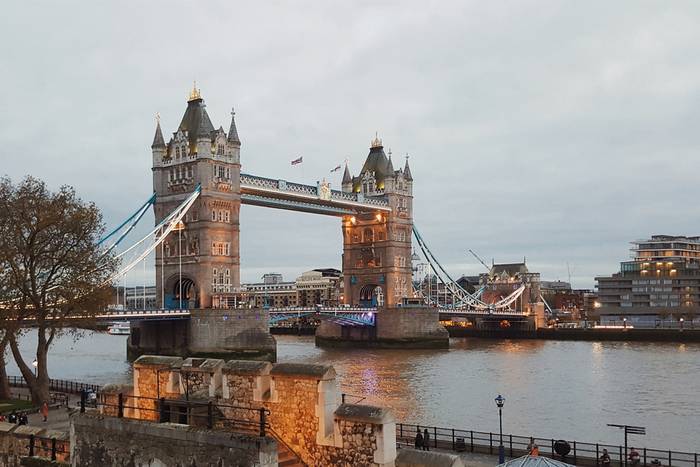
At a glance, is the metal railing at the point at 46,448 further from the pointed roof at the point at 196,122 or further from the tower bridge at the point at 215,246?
the pointed roof at the point at 196,122

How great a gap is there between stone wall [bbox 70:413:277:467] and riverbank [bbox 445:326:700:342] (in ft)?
330

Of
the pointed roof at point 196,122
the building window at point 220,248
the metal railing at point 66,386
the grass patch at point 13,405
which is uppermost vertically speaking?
the pointed roof at point 196,122

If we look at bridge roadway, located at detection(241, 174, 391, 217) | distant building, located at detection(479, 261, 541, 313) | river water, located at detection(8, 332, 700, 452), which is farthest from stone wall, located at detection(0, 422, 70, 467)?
distant building, located at detection(479, 261, 541, 313)

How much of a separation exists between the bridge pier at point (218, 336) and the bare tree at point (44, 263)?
33801 mm

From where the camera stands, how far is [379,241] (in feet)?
359

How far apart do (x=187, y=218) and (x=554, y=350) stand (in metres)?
44.8

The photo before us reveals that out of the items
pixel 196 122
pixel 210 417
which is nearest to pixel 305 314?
pixel 196 122

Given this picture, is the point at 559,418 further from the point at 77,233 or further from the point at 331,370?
the point at 331,370

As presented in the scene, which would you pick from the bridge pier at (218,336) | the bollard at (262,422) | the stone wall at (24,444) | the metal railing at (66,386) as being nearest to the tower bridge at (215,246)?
the bridge pier at (218,336)

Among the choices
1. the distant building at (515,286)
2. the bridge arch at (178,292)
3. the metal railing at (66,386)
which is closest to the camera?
the metal railing at (66,386)

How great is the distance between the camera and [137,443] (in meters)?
14.9

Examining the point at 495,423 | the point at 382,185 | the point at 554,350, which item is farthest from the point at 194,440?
the point at 382,185

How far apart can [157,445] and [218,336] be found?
187 feet

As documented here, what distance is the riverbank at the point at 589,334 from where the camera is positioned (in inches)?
4130
